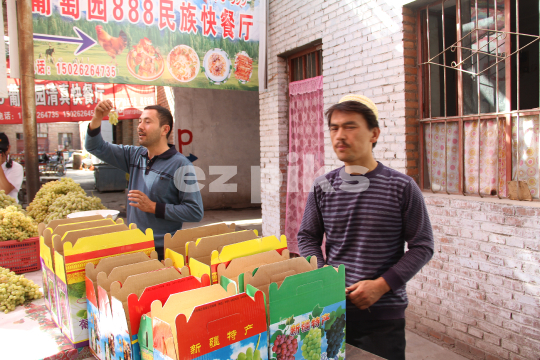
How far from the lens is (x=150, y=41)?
4.81 m

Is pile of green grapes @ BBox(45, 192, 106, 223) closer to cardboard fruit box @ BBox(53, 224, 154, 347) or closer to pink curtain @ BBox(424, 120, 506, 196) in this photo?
cardboard fruit box @ BBox(53, 224, 154, 347)

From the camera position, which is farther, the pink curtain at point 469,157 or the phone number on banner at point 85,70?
the phone number on banner at point 85,70

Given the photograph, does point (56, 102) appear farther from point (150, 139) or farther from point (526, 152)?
point (526, 152)

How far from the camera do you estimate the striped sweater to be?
1706 millimetres

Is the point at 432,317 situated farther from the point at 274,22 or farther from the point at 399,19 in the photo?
the point at 274,22

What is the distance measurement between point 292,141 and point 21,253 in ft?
12.6

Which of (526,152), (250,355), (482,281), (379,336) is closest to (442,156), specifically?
(526,152)

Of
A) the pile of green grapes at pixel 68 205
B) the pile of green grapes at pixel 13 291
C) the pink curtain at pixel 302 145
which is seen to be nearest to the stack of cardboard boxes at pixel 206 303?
the pile of green grapes at pixel 13 291

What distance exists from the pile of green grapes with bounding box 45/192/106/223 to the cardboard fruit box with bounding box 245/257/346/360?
2.48 meters

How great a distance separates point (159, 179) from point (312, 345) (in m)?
1.78

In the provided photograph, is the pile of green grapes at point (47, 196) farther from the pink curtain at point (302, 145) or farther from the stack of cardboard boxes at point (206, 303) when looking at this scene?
the pink curtain at point (302, 145)

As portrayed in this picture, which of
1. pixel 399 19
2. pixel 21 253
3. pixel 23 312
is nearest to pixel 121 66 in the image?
pixel 21 253

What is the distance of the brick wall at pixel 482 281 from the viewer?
291 cm

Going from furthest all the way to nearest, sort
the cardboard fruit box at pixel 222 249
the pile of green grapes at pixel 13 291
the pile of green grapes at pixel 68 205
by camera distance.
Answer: the pile of green grapes at pixel 68 205, the pile of green grapes at pixel 13 291, the cardboard fruit box at pixel 222 249
